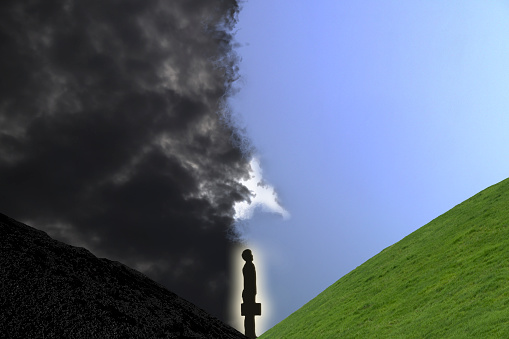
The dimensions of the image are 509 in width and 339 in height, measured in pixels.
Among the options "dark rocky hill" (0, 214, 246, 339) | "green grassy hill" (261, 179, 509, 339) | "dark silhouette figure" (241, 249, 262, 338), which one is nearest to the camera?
"green grassy hill" (261, 179, 509, 339)

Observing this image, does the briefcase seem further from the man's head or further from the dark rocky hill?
the dark rocky hill

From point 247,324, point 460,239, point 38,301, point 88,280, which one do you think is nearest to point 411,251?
point 460,239

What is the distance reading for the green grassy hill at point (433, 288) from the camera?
368 inches

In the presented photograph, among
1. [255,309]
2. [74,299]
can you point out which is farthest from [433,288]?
[255,309]

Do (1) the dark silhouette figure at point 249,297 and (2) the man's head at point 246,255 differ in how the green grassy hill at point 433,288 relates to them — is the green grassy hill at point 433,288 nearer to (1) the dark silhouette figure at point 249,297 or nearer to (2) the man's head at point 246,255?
(1) the dark silhouette figure at point 249,297

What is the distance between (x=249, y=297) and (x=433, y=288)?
1036cm

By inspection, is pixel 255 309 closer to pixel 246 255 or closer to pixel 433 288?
pixel 246 255

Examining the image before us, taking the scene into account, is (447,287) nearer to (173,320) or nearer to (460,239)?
(460,239)

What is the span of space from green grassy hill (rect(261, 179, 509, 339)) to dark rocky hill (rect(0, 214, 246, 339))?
4.00 m

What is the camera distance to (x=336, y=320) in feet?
45.5

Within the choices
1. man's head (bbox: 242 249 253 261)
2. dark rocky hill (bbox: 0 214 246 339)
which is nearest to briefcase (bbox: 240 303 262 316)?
man's head (bbox: 242 249 253 261)

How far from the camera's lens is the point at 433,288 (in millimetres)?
11828

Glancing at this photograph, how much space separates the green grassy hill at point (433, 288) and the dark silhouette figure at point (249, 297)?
161 cm

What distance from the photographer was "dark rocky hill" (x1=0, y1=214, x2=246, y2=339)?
384 inches
